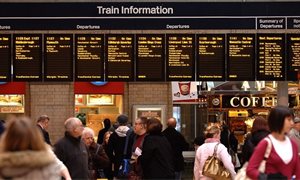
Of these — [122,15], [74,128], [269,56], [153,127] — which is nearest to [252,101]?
[269,56]

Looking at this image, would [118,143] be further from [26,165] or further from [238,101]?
[238,101]

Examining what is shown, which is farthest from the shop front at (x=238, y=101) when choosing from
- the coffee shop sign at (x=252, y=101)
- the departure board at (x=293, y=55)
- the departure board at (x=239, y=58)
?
the departure board at (x=239, y=58)

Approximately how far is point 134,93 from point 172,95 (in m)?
1.17

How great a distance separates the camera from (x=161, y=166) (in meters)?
9.80

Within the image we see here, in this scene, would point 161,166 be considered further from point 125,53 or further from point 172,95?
point 172,95

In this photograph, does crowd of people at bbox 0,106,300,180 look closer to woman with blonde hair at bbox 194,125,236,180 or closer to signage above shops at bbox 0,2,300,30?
woman with blonde hair at bbox 194,125,236,180

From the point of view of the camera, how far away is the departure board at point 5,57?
13.5m

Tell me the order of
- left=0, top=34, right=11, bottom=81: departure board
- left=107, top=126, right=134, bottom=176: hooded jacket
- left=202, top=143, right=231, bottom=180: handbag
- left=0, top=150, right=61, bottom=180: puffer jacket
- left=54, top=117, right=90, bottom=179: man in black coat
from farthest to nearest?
left=0, top=34, right=11, bottom=81: departure board < left=107, top=126, right=134, bottom=176: hooded jacket < left=202, top=143, right=231, bottom=180: handbag < left=54, top=117, right=90, bottom=179: man in black coat < left=0, top=150, right=61, bottom=180: puffer jacket

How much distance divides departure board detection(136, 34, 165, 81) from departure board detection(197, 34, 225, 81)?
0.75 metres

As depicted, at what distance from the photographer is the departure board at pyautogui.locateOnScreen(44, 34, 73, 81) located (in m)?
13.5

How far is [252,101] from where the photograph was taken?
18.4 meters

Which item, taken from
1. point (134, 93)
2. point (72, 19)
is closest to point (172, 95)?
point (134, 93)

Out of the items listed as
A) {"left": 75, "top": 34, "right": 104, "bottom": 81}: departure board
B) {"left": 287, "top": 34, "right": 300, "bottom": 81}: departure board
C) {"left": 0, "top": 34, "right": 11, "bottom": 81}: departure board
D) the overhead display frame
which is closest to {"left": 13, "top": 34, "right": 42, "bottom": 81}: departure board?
the overhead display frame

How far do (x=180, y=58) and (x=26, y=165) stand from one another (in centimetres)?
861
